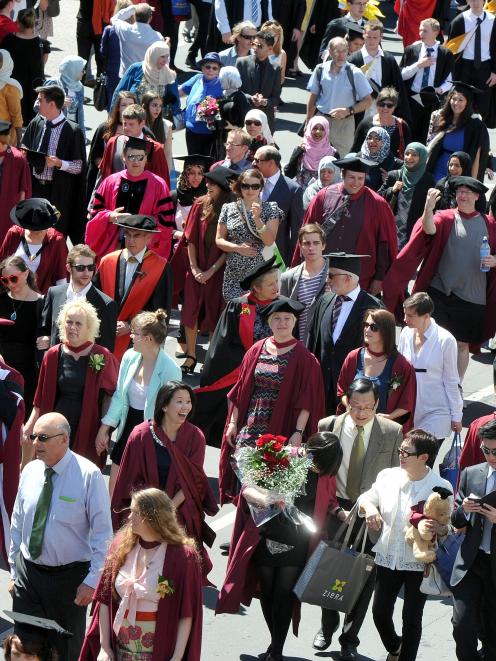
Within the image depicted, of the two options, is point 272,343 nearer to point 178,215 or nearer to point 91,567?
point 91,567

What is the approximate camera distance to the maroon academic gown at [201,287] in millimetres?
14312

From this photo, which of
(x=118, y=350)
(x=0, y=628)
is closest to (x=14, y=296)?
(x=118, y=350)

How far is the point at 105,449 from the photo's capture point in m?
11.3

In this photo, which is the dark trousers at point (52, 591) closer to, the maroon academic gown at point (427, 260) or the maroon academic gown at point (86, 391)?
the maroon academic gown at point (86, 391)

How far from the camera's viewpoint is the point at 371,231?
14.0 meters

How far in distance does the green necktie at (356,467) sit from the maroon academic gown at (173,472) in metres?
0.91

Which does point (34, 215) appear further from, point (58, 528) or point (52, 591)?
point (52, 591)

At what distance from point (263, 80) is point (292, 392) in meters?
8.54

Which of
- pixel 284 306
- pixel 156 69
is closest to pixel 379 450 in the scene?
pixel 284 306

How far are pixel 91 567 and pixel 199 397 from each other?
10.2 feet

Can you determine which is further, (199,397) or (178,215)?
(178,215)

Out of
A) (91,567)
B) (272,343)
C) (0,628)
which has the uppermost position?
(272,343)

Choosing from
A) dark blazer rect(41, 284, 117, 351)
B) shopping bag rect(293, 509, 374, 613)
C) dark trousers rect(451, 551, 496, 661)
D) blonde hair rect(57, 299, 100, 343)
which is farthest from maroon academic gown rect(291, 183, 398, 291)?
dark trousers rect(451, 551, 496, 661)

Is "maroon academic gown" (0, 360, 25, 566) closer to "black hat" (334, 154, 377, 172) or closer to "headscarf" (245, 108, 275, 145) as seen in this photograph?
"black hat" (334, 154, 377, 172)
